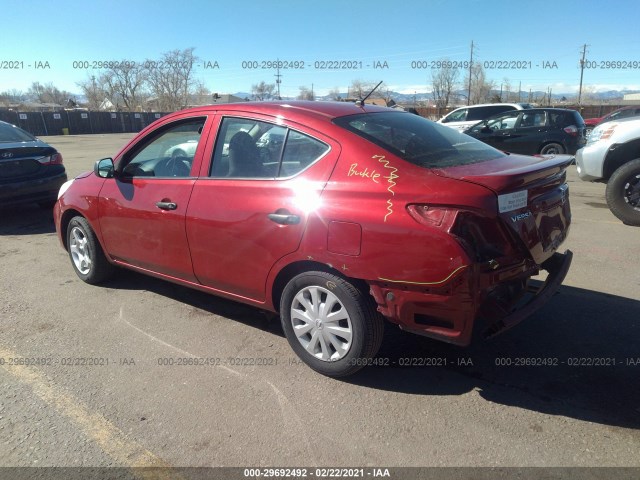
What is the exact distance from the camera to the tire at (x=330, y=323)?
9.12 ft

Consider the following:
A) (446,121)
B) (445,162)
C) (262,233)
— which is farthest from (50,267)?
(446,121)

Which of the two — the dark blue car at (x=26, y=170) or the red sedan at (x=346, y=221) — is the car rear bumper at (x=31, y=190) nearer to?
the dark blue car at (x=26, y=170)

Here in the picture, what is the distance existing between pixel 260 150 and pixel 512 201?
168 centimetres

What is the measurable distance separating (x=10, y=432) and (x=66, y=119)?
45.1 metres

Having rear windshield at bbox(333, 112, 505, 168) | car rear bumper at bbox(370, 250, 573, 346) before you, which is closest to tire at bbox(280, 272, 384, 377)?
car rear bumper at bbox(370, 250, 573, 346)

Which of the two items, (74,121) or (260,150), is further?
(74,121)

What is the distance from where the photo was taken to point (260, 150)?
3.30 metres

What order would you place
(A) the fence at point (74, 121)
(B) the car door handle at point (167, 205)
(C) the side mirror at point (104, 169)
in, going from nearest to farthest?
(B) the car door handle at point (167, 205) < (C) the side mirror at point (104, 169) < (A) the fence at point (74, 121)

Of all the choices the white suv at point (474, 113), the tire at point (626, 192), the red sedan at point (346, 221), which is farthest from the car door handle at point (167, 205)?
the white suv at point (474, 113)

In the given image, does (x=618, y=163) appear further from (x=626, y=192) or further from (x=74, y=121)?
(x=74, y=121)

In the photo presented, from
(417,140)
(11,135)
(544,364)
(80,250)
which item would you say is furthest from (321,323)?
(11,135)

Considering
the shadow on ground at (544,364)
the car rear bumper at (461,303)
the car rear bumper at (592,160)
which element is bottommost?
the shadow on ground at (544,364)

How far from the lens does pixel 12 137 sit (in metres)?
7.59

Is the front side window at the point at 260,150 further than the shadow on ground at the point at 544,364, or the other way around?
the front side window at the point at 260,150
